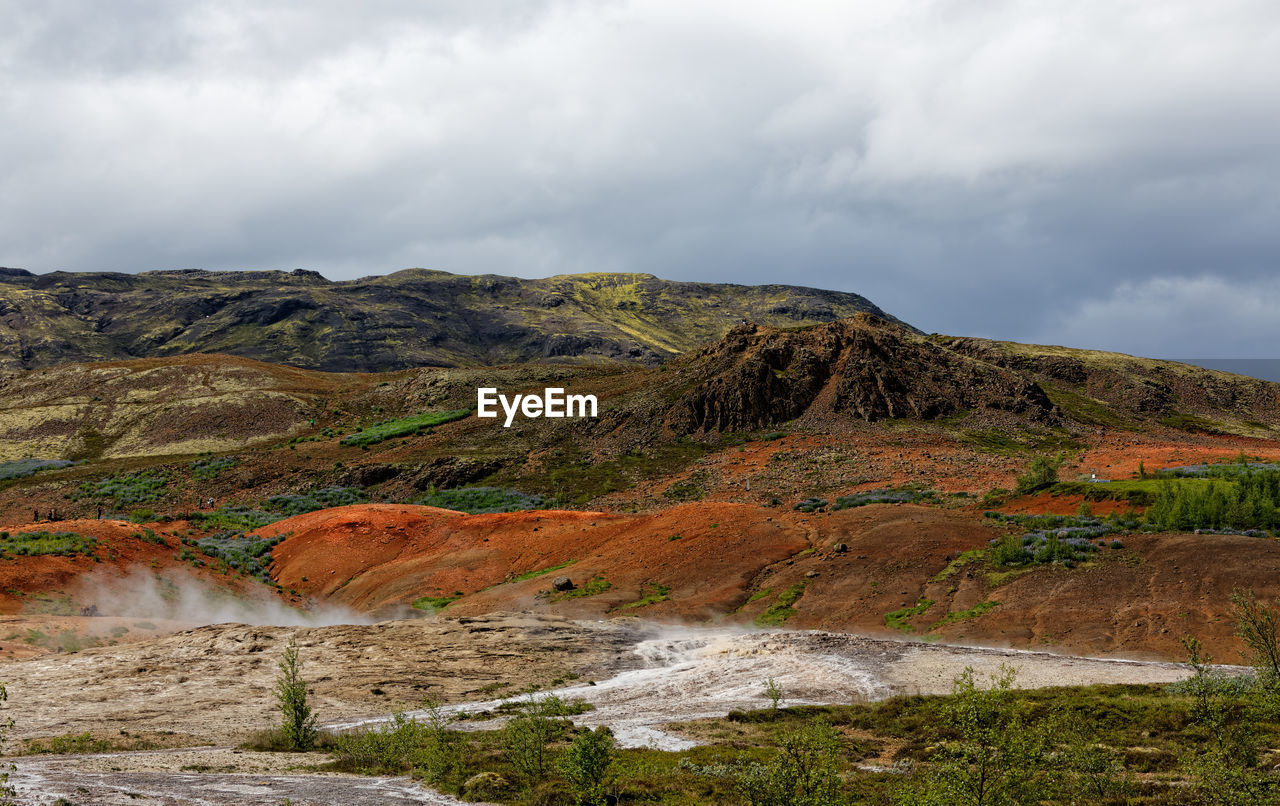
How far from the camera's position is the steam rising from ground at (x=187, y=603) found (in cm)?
4012

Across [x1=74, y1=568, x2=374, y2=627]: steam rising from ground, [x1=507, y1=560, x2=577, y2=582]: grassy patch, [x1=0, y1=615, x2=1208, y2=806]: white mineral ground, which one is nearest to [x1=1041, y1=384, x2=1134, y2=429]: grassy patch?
[x1=507, y1=560, x2=577, y2=582]: grassy patch

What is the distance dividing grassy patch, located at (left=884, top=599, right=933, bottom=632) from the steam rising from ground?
84.9ft

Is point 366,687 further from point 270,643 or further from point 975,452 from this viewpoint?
point 975,452

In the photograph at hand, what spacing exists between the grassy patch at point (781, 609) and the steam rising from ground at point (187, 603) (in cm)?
2036

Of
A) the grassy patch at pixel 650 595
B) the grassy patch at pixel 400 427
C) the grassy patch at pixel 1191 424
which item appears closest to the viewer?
the grassy patch at pixel 650 595

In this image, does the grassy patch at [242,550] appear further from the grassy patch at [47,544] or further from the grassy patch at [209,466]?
the grassy patch at [209,466]

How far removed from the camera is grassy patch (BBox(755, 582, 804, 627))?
36.5m

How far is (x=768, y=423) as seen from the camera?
78500 mm

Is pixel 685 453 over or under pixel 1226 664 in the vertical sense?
over

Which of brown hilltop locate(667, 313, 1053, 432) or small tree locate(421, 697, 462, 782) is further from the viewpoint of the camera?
brown hilltop locate(667, 313, 1053, 432)

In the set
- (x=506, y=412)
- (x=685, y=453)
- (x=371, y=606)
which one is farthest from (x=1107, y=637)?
(x=506, y=412)

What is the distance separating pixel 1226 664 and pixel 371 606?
38.6 m

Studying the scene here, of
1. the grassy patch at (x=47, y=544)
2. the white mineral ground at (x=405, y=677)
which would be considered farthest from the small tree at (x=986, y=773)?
the grassy patch at (x=47, y=544)

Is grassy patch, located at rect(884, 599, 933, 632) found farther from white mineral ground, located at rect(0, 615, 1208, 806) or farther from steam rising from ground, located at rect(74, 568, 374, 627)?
steam rising from ground, located at rect(74, 568, 374, 627)
